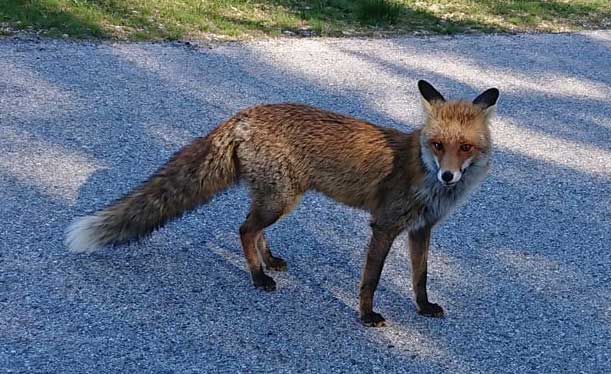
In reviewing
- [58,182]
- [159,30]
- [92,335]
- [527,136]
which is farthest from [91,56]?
[92,335]

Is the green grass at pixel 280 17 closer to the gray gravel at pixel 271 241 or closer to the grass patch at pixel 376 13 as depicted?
the grass patch at pixel 376 13

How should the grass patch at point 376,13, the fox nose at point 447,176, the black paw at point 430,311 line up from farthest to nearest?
1. the grass patch at point 376,13
2. the black paw at point 430,311
3. the fox nose at point 447,176

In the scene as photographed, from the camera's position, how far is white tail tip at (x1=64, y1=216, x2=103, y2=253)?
514 centimetres

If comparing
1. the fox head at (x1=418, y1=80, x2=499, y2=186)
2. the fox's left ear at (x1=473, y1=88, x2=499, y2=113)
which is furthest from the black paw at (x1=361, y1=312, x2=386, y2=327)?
the fox's left ear at (x1=473, y1=88, x2=499, y2=113)

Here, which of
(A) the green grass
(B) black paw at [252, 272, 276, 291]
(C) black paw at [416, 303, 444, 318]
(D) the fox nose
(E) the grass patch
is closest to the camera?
(D) the fox nose

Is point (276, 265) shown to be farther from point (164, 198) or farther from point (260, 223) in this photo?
point (164, 198)

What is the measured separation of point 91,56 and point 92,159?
9.33 ft

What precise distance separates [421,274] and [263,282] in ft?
3.07

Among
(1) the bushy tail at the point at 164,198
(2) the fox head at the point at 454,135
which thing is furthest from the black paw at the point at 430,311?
(1) the bushy tail at the point at 164,198

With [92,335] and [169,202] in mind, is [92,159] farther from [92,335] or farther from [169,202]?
[92,335]

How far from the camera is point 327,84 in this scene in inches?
375

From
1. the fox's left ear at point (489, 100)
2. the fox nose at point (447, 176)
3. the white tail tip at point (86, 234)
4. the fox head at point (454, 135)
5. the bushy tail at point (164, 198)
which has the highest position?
the fox's left ear at point (489, 100)

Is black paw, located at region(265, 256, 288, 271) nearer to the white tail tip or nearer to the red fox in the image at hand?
the red fox

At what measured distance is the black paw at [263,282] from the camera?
5254 millimetres
